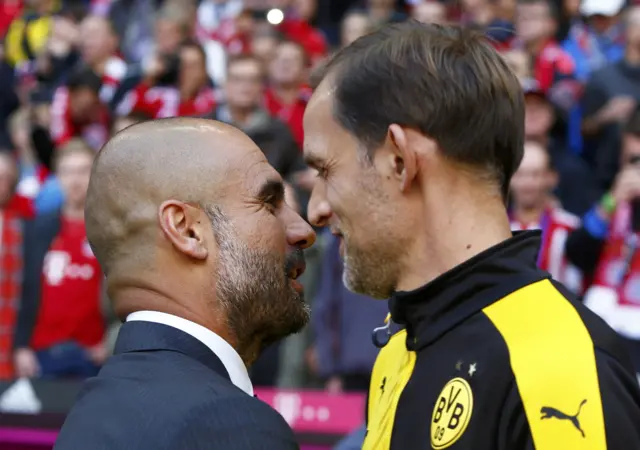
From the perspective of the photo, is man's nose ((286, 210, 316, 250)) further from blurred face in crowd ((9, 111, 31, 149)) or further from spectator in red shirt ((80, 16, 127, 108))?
spectator in red shirt ((80, 16, 127, 108))

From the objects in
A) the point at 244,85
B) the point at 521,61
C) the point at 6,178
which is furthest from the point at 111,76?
the point at 521,61

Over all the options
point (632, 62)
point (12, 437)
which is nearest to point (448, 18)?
point (632, 62)

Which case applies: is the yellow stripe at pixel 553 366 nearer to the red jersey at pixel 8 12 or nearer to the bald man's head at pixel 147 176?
the bald man's head at pixel 147 176

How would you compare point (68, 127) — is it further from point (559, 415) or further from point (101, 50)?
point (559, 415)

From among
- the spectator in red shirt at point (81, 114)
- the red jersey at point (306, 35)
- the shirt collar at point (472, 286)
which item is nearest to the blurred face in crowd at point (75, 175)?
the spectator in red shirt at point (81, 114)

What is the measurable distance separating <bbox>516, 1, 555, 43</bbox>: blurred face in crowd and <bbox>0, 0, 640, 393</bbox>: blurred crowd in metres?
0.01

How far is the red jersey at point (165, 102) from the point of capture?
9211mm

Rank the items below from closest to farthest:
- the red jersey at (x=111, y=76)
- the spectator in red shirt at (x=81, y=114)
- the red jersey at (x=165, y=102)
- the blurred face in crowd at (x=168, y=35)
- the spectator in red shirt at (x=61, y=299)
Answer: the spectator in red shirt at (x=61, y=299) < the red jersey at (x=165, y=102) < the spectator in red shirt at (x=81, y=114) < the red jersey at (x=111, y=76) < the blurred face in crowd at (x=168, y=35)

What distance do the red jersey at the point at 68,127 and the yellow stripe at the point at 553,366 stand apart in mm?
7499

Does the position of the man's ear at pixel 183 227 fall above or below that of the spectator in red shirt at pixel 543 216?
above

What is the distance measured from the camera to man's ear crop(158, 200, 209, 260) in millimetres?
2309

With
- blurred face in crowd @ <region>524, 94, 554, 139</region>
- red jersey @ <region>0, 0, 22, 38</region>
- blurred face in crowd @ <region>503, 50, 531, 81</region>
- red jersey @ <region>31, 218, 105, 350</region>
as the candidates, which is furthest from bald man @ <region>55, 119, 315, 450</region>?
red jersey @ <region>0, 0, 22, 38</region>

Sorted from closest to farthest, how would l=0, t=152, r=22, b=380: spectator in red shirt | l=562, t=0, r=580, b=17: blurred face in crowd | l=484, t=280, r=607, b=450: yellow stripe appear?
l=484, t=280, r=607, b=450: yellow stripe → l=0, t=152, r=22, b=380: spectator in red shirt → l=562, t=0, r=580, b=17: blurred face in crowd

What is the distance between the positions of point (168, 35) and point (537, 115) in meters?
4.97
